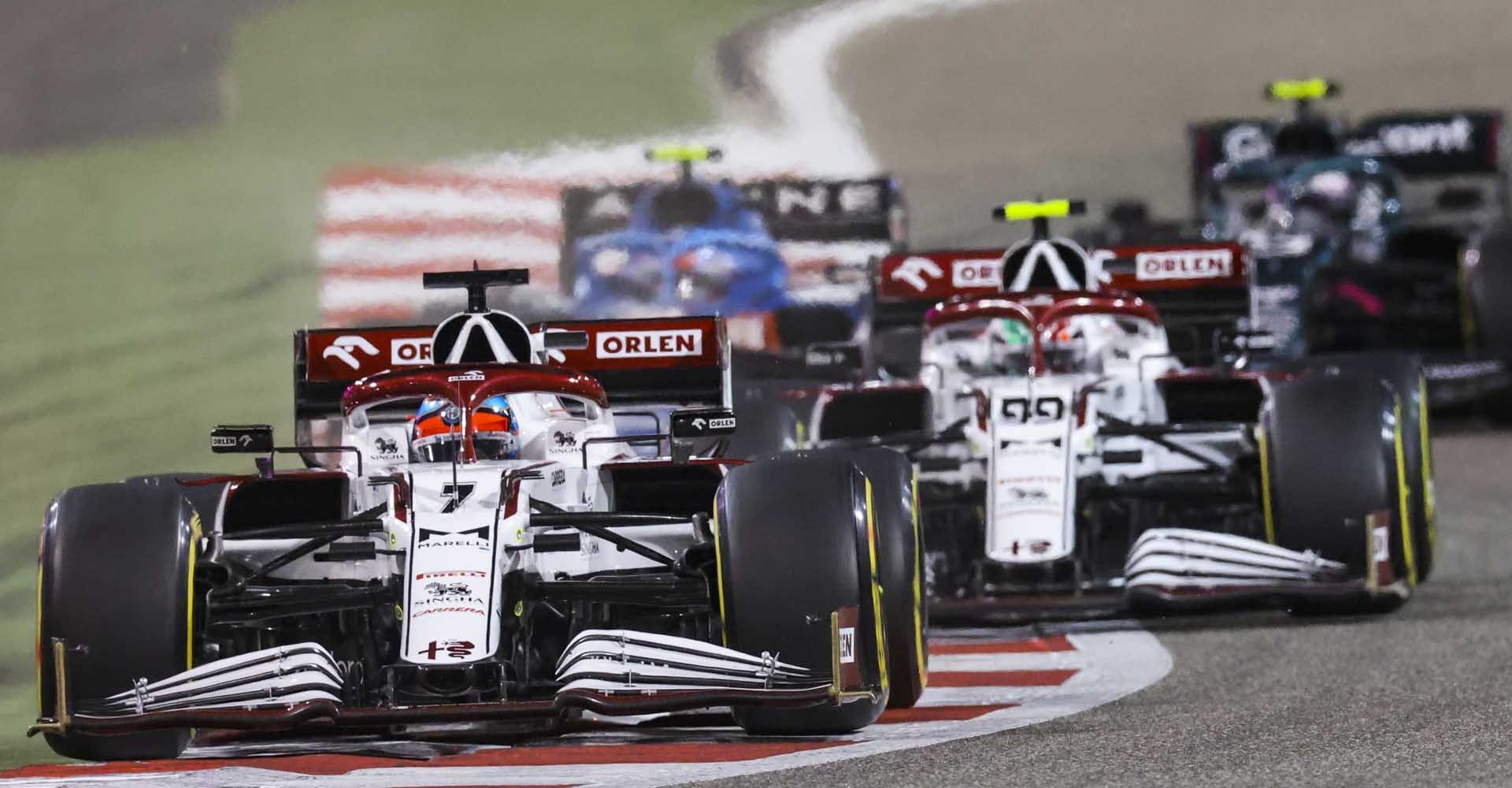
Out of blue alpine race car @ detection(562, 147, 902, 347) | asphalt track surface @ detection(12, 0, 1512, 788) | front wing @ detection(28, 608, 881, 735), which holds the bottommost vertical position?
front wing @ detection(28, 608, 881, 735)

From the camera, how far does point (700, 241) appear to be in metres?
23.4

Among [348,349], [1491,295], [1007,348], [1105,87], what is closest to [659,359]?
[348,349]

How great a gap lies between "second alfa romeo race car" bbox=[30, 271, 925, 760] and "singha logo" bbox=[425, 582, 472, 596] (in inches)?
0.4

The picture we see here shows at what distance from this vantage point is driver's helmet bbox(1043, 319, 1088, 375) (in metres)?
14.7

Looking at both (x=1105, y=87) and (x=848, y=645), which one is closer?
(x=848, y=645)

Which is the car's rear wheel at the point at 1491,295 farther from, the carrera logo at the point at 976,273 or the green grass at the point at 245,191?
the green grass at the point at 245,191

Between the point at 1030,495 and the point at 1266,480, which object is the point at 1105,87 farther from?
the point at 1030,495

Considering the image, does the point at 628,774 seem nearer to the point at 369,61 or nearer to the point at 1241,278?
the point at 1241,278

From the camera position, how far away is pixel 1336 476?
1318 cm

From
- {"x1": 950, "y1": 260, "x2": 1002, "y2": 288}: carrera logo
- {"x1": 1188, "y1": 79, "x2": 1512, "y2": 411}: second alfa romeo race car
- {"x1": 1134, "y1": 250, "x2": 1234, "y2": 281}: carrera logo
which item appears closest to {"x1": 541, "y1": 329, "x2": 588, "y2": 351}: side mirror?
{"x1": 950, "y1": 260, "x2": 1002, "y2": 288}: carrera logo

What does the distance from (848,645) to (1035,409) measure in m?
4.30

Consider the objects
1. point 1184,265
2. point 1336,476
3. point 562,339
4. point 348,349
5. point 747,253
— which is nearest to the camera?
point 562,339

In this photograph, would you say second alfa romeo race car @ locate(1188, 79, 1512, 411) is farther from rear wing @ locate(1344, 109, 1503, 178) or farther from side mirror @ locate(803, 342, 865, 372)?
side mirror @ locate(803, 342, 865, 372)

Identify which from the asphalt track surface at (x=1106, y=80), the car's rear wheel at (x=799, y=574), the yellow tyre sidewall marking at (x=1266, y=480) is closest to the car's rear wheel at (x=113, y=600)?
the car's rear wheel at (x=799, y=574)
